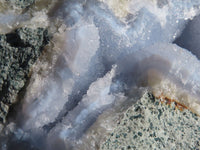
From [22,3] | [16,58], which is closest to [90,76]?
[16,58]

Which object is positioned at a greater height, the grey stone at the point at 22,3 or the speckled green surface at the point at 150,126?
the grey stone at the point at 22,3

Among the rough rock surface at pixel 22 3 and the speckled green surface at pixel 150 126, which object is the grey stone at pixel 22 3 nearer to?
the rough rock surface at pixel 22 3

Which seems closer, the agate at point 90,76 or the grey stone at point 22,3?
the grey stone at point 22,3

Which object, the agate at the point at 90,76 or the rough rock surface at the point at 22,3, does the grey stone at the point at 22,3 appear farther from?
the agate at the point at 90,76

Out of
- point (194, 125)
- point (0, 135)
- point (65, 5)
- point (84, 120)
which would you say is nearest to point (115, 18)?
point (65, 5)

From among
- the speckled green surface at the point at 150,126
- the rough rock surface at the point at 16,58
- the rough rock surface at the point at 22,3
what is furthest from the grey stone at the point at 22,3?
the speckled green surface at the point at 150,126
